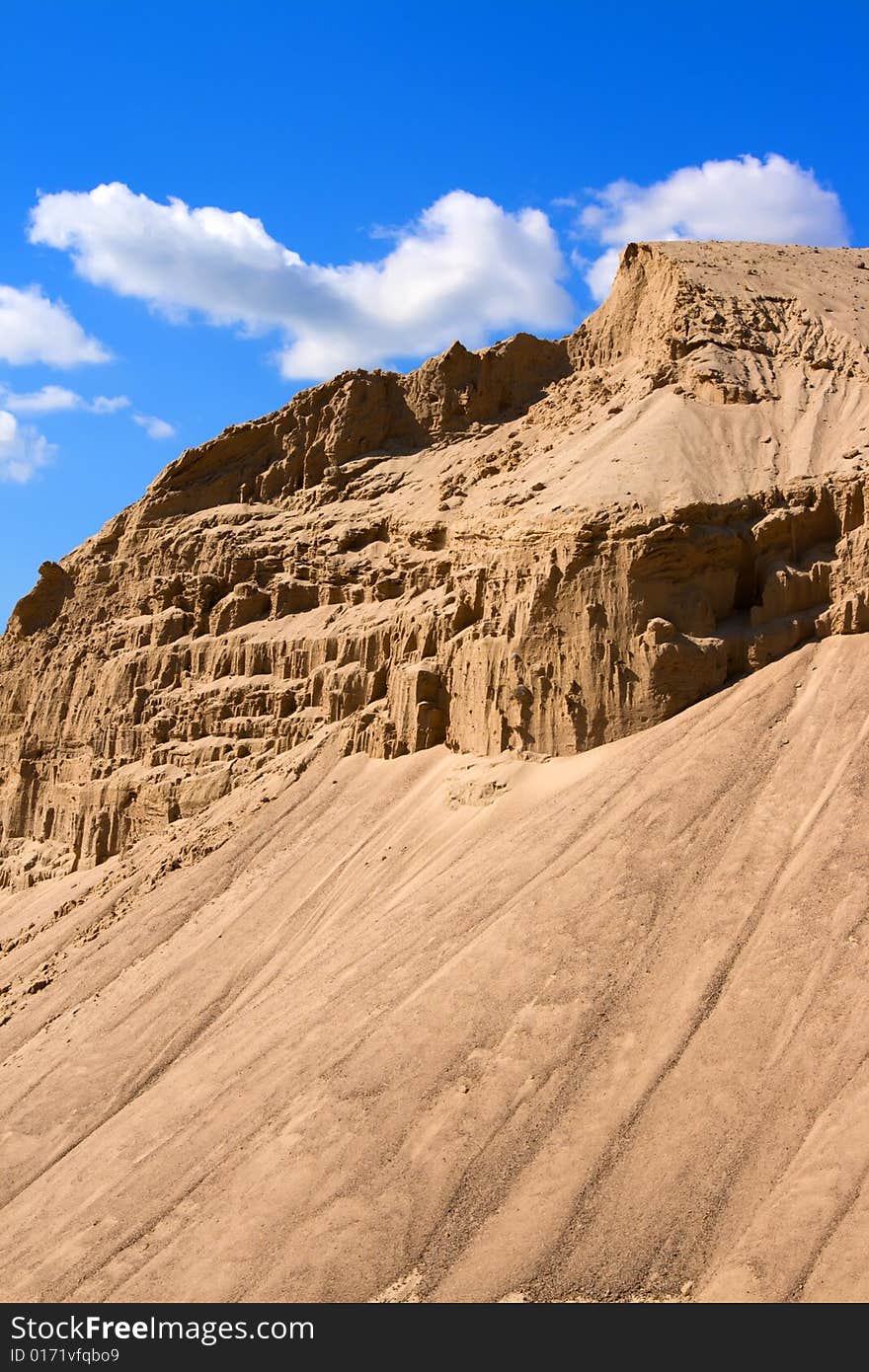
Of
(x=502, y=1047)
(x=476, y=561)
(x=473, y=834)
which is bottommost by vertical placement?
(x=502, y=1047)

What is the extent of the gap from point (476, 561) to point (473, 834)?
6150 mm

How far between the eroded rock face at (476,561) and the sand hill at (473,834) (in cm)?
10

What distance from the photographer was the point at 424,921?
20.2 m

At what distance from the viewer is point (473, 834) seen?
2206 centimetres

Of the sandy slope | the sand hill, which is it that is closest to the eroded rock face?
the sand hill

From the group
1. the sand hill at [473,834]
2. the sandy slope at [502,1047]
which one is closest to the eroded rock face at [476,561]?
the sand hill at [473,834]

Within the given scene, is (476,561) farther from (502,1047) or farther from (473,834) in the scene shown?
(502,1047)

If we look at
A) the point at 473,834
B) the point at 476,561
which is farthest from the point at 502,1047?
the point at 476,561

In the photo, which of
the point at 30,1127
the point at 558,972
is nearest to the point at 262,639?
the point at 30,1127

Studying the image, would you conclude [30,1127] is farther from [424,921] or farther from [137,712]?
[137,712]

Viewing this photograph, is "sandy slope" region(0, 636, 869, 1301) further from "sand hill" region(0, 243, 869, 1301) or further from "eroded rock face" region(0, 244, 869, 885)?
"eroded rock face" region(0, 244, 869, 885)

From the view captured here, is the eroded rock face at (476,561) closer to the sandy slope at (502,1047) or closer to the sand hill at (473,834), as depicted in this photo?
the sand hill at (473,834)

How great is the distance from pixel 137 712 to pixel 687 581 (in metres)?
14.8

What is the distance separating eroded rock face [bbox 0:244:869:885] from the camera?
2227 cm
